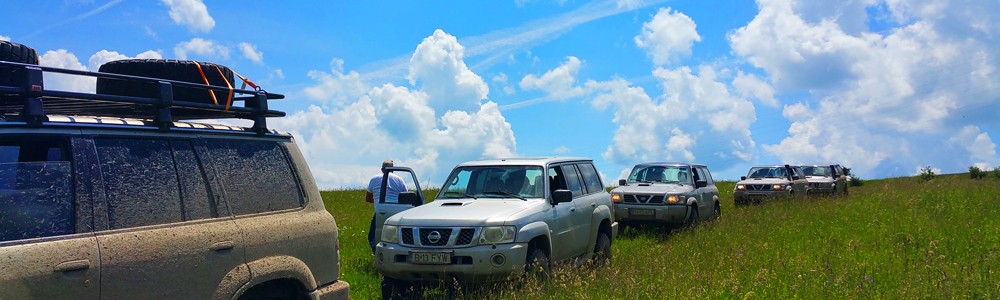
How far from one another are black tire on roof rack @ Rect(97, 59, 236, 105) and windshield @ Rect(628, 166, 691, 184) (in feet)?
39.0

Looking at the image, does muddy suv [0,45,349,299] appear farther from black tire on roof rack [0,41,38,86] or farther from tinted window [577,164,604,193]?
tinted window [577,164,604,193]

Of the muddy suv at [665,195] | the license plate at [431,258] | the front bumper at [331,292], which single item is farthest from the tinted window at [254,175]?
the muddy suv at [665,195]

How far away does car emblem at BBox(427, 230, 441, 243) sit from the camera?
7551mm

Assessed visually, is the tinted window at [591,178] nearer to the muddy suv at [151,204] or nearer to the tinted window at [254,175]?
the muddy suv at [151,204]

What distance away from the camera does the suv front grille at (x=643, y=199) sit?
14425 millimetres

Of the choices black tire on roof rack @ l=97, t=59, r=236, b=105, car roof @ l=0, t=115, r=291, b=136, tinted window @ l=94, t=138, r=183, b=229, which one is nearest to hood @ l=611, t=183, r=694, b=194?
black tire on roof rack @ l=97, t=59, r=236, b=105

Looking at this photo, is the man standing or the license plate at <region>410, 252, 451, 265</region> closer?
the license plate at <region>410, 252, 451, 265</region>

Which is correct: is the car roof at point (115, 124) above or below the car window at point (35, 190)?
above

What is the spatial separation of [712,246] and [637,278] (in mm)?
3543

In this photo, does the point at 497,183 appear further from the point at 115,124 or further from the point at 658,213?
the point at 658,213

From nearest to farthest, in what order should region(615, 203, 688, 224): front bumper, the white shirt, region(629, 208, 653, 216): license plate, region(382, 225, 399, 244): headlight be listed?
region(382, 225, 399, 244): headlight, the white shirt, region(615, 203, 688, 224): front bumper, region(629, 208, 653, 216): license plate

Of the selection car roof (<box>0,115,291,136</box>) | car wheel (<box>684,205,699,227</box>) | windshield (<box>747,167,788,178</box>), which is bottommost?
car wheel (<box>684,205,699,227</box>)

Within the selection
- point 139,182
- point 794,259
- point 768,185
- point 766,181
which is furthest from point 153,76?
point 766,181

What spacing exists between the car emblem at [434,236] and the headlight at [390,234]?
0.43 m
